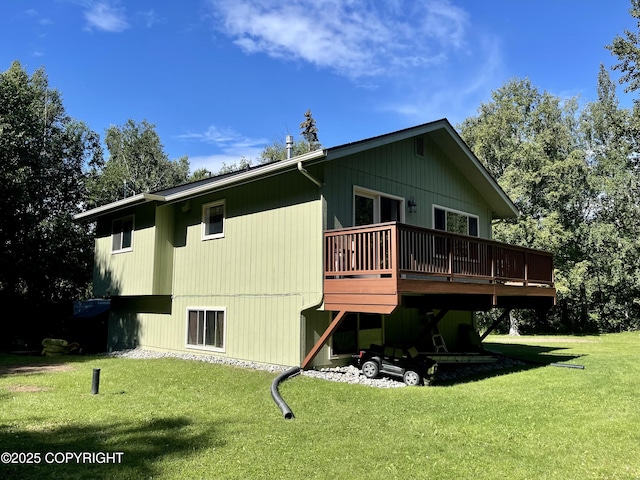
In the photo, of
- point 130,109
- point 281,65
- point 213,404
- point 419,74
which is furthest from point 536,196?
point 130,109

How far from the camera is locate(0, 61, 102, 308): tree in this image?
18.3 meters

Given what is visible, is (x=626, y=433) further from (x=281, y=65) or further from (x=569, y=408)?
(x=281, y=65)

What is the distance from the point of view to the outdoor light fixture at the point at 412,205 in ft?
38.0

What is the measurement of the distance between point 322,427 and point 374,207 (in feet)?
20.3

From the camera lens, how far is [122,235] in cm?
1441

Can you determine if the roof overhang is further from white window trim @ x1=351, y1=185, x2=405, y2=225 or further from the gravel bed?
the gravel bed

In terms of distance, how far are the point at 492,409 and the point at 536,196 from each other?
68.1ft

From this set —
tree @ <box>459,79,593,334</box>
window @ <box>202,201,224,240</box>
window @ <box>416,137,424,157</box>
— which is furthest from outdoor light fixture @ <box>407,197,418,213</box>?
tree @ <box>459,79,593,334</box>

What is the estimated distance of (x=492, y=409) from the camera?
659 centimetres

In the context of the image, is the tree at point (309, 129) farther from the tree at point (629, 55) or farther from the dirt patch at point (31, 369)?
the dirt patch at point (31, 369)

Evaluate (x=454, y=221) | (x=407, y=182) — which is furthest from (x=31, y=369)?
(x=454, y=221)

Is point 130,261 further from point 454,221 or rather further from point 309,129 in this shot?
point 309,129

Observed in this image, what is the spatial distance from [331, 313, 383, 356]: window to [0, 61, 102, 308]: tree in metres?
15.1

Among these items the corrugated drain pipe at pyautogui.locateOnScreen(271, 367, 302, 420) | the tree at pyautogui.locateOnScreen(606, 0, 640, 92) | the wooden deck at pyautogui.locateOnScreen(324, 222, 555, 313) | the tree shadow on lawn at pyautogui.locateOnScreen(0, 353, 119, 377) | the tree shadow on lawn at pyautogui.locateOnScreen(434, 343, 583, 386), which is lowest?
the tree shadow on lawn at pyautogui.locateOnScreen(0, 353, 119, 377)
